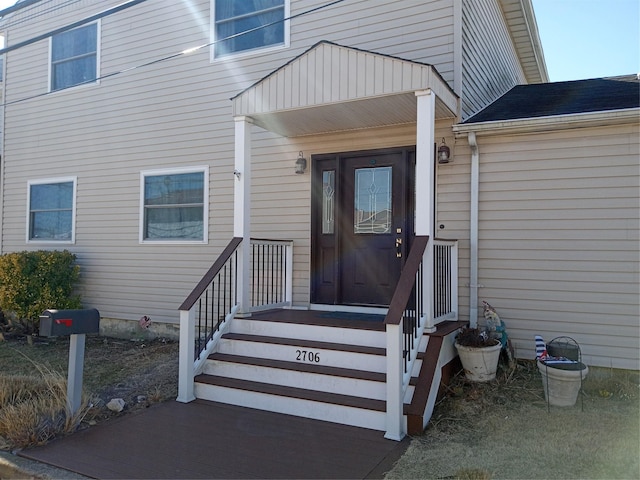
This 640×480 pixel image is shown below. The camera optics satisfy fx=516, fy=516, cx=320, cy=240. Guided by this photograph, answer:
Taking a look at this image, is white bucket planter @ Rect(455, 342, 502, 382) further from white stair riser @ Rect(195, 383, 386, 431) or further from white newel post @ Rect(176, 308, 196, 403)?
white newel post @ Rect(176, 308, 196, 403)

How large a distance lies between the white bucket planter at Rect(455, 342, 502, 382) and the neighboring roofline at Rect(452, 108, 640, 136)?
2.20 m

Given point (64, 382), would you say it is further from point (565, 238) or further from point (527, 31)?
point (527, 31)

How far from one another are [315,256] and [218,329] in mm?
1652

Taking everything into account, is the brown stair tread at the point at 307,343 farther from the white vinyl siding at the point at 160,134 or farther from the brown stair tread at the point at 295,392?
the white vinyl siding at the point at 160,134

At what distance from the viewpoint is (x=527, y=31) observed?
28.3ft

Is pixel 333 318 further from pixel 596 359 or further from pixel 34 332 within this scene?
pixel 34 332

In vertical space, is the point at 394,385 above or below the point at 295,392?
above

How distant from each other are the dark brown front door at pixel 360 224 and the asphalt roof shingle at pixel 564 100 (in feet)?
3.70

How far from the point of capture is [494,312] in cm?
523

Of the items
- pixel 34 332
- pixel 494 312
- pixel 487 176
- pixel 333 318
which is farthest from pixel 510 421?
pixel 34 332

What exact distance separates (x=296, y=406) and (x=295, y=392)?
0.13 metres

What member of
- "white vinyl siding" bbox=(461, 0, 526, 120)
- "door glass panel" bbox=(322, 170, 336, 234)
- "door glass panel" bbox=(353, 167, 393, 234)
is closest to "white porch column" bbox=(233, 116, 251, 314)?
"door glass panel" bbox=(322, 170, 336, 234)

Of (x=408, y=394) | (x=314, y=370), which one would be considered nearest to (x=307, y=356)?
(x=314, y=370)

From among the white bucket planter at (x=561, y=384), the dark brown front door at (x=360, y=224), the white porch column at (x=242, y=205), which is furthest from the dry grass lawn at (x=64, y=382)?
the white bucket planter at (x=561, y=384)
